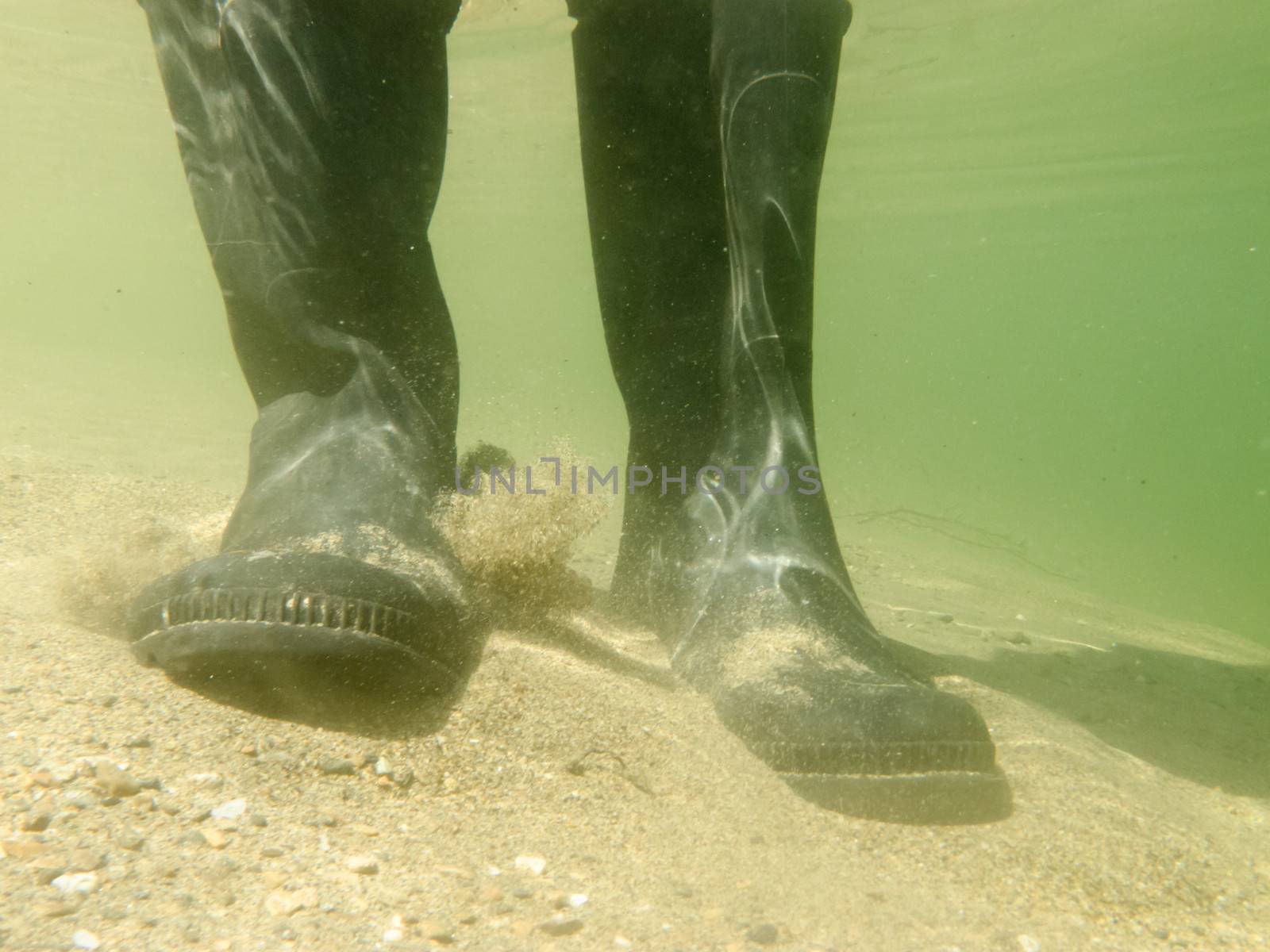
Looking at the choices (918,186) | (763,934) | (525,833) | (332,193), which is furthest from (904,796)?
(918,186)

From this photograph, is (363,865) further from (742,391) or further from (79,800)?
(742,391)

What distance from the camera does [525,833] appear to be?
1.44m

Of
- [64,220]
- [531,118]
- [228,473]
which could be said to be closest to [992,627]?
[228,473]

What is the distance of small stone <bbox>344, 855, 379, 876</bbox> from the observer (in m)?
1.23

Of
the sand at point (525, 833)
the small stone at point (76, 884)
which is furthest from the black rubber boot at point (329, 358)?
the small stone at point (76, 884)

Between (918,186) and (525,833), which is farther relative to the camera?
(918,186)

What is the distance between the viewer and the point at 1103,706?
121 inches

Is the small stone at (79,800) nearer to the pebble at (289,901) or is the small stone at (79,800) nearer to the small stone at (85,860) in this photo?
the small stone at (85,860)

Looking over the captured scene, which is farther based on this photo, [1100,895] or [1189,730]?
[1189,730]

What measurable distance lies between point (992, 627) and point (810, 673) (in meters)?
3.04

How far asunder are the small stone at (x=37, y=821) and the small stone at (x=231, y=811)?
214 mm

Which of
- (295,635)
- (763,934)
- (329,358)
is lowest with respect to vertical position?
(763,934)

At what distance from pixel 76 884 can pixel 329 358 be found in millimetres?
1446

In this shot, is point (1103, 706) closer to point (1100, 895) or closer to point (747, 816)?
point (1100, 895)
